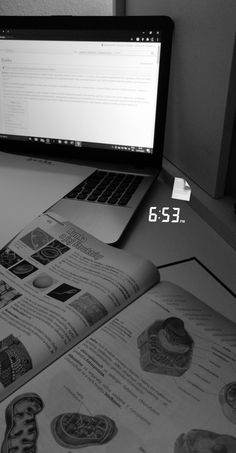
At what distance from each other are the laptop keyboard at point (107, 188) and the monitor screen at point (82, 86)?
0.20 ft

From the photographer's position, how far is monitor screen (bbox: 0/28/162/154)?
0.68 meters

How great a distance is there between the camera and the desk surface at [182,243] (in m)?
0.56

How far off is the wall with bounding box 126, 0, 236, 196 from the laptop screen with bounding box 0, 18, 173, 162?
2.6 inches

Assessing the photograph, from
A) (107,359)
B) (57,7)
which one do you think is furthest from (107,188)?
(57,7)

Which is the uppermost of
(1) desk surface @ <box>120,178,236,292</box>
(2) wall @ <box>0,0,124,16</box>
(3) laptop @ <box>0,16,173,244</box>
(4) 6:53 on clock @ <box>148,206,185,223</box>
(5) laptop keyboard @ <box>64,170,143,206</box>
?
(2) wall @ <box>0,0,124,16</box>

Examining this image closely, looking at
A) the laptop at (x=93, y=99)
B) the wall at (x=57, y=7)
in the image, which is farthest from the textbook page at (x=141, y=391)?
the wall at (x=57, y=7)

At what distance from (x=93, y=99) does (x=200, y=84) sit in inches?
7.6

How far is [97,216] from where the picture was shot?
2.02ft

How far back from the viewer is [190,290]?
504 millimetres

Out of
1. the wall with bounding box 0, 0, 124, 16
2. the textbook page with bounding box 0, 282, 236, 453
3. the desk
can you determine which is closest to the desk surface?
the desk

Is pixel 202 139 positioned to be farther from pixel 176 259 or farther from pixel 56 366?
pixel 56 366

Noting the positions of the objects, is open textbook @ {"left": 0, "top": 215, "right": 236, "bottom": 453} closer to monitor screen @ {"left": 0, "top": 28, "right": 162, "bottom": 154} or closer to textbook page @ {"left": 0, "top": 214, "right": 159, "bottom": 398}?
textbook page @ {"left": 0, "top": 214, "right": 159, "bottom": 398}

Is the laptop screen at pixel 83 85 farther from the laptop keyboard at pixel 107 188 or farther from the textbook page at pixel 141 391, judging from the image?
the textbook page at pixel 141 391

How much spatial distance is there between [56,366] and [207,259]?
0.28 meters
